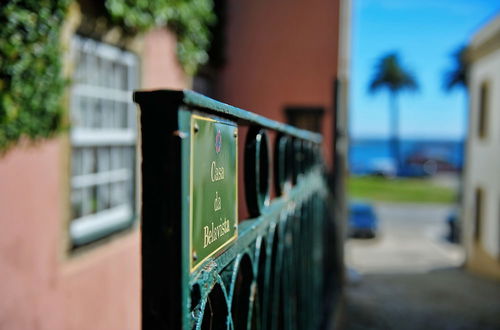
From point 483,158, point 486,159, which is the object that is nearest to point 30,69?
point 486,159

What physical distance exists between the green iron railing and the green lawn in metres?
33.7

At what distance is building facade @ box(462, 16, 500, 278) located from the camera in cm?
1327

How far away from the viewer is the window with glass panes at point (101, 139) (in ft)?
13.8

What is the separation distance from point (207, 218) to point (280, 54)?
27.8 feet

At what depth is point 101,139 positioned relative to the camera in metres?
4.47

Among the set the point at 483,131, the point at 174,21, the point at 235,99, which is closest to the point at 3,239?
the point at 174,21

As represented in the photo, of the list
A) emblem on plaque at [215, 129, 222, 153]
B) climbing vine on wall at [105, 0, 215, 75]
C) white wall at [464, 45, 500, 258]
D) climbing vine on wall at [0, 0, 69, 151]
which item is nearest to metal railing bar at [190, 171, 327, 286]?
emblem on plaque at [215, 129, 222, 153]

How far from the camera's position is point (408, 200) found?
34844 mm

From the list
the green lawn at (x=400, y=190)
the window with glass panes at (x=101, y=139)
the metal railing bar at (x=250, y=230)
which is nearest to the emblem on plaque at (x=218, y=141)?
the metal railing bar at (x=250, y=230)

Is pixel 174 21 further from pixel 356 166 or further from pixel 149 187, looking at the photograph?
pixel 356 166

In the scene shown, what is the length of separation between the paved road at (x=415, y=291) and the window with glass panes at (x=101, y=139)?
2651mm

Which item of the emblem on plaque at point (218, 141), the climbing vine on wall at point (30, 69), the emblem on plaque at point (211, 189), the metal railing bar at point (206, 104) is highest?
the climbing vine on wall at point (30, 69)

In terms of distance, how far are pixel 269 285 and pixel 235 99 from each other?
25.2ft

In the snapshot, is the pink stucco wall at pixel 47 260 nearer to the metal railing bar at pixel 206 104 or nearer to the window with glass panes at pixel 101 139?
the window with glass panes at pixel 101 139
